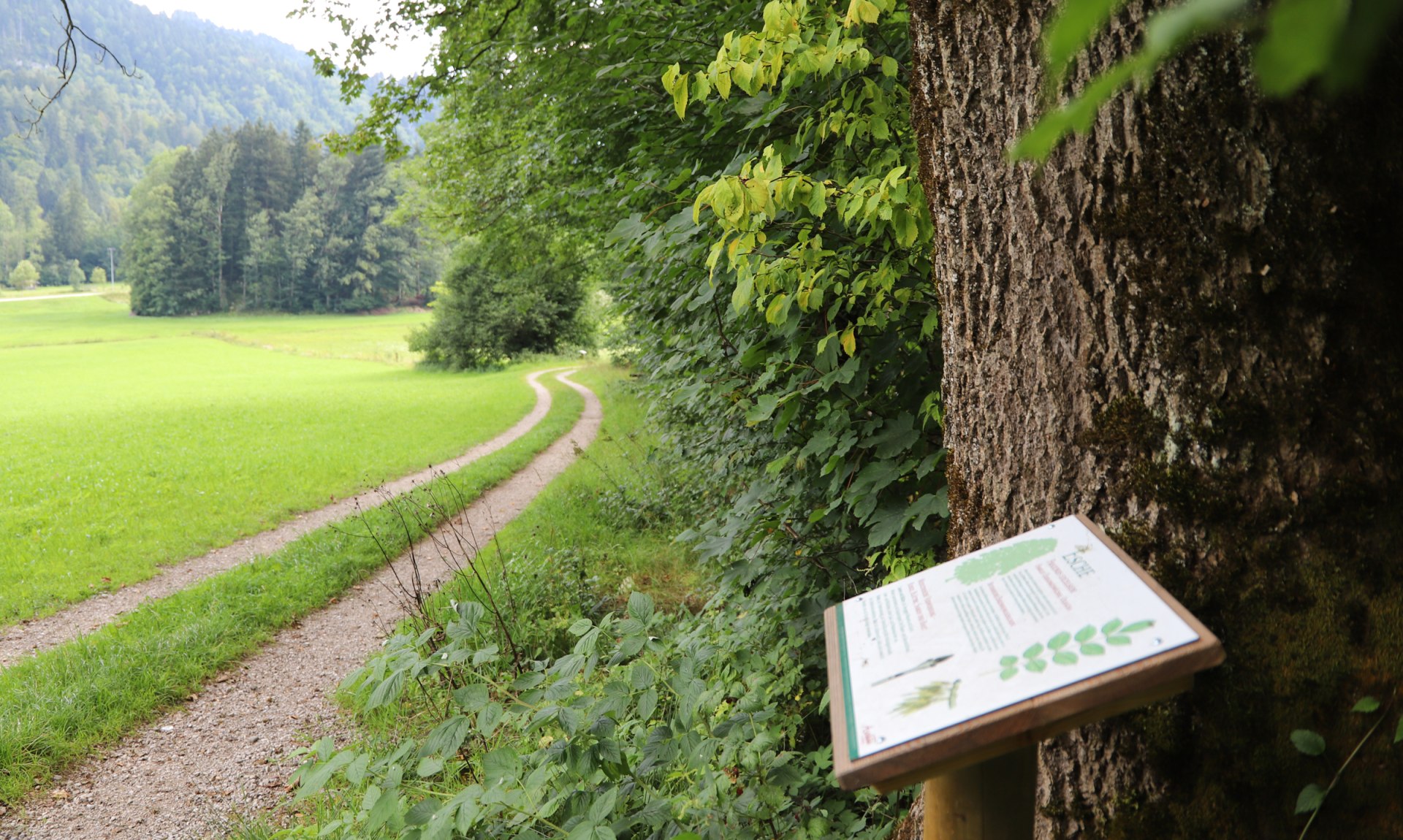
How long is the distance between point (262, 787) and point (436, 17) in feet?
26.6

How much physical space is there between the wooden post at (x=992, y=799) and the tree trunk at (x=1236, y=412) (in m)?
0.57

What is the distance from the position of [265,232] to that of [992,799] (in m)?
89.1

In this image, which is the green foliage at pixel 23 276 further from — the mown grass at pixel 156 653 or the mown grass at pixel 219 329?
the mown grass at pixel 156 653

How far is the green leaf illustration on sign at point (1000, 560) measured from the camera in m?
1.48

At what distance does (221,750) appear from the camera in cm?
508

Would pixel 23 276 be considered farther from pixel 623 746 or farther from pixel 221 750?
pixel 623 746

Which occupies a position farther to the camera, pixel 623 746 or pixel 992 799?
pixel 623 746

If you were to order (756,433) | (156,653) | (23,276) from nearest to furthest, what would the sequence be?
1. (756,433)
2. (156,653)
3. (23,276)

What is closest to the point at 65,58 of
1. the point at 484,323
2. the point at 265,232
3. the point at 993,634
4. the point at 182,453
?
the point at 993,634

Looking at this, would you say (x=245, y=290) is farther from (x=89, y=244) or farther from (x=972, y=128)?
(x=972, y=128)

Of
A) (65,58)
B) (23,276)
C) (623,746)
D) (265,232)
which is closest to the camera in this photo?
(623,746)

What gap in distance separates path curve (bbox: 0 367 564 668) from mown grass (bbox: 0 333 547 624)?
0.17 metres

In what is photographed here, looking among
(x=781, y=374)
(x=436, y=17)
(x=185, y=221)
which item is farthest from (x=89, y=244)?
(x=781, y=374)

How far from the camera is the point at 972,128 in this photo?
2184 mm
